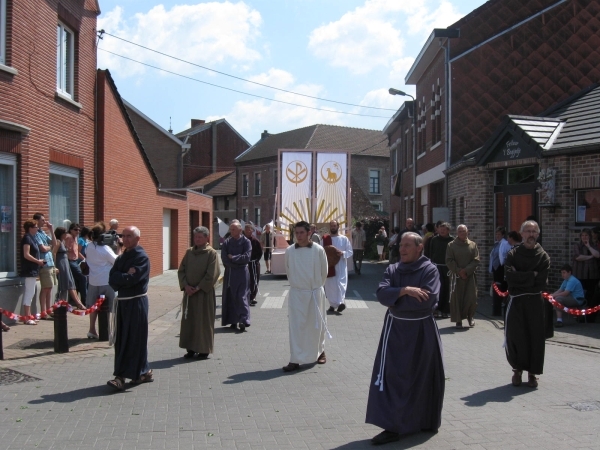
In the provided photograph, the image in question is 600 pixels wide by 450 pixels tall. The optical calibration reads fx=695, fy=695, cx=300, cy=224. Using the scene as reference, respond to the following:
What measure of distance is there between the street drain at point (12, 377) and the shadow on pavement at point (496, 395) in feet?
15.6

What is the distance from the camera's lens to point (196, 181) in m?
62.5

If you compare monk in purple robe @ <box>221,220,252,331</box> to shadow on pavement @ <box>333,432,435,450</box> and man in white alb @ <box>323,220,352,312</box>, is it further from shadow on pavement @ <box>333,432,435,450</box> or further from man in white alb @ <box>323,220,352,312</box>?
shadow on pavement @ <box>333,432,435,450</box>

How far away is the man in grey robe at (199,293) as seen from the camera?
8.93 metres

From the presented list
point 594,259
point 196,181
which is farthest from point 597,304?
point 196,181

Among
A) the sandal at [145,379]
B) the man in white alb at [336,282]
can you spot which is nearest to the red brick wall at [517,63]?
the man in white alb at [336,282]

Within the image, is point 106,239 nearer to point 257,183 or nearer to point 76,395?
point 76,395

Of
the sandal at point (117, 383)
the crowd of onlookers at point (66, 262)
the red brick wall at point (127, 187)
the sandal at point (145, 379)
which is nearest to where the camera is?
the sandal at point (117, 383)

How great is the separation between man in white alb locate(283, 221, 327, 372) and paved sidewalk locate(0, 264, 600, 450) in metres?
0.33

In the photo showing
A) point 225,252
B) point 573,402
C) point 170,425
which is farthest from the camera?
point 225,252

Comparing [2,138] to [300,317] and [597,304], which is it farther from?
[597,304]

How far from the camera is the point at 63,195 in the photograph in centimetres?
1488

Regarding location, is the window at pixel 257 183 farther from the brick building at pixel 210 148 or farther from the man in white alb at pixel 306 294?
the man in white alb at pixel 306 294

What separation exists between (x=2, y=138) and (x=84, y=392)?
6.25 metres

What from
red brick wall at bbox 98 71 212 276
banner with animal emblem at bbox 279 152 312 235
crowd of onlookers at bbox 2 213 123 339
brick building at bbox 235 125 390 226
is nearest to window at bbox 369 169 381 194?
brick building at bbox 235 125 390 226
